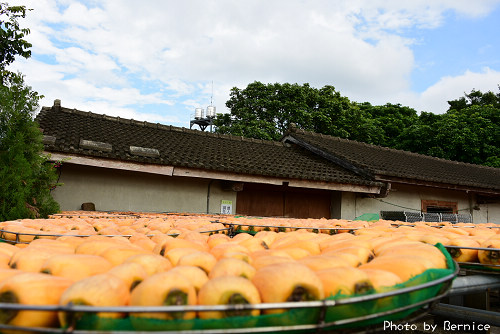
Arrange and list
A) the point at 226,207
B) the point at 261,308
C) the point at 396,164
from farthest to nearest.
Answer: the point at 396,164
the point at 226,207
the point at 261,308

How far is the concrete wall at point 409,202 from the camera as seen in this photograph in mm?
9883

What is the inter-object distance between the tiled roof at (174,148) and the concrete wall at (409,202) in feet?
2.69

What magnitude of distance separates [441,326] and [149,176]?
19.8 feet

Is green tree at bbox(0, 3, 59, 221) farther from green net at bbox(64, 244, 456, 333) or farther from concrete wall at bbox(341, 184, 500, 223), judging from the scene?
concrete wall at bbox(341, 184, 500, 223)

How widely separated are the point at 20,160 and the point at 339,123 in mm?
25099

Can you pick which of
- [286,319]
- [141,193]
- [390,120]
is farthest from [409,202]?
[390,120]

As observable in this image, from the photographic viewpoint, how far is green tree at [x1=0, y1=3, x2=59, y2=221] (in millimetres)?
4234

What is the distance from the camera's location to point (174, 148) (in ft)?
29.3

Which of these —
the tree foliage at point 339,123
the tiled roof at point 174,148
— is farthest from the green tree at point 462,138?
the tiled roof at point 174,148

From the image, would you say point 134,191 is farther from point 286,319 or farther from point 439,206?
point 439,206

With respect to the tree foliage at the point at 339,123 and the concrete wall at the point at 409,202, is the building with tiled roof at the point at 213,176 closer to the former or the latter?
the concrete wall at the point at 409,202

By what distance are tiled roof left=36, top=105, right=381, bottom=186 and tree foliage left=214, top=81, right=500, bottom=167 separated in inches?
471

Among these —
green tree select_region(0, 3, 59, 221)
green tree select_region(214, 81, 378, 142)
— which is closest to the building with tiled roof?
green tree select_region(0, 3, 59, 221)

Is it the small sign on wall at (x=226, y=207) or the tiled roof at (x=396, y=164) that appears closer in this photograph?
the small sign on wall at (x=226, y=207)
